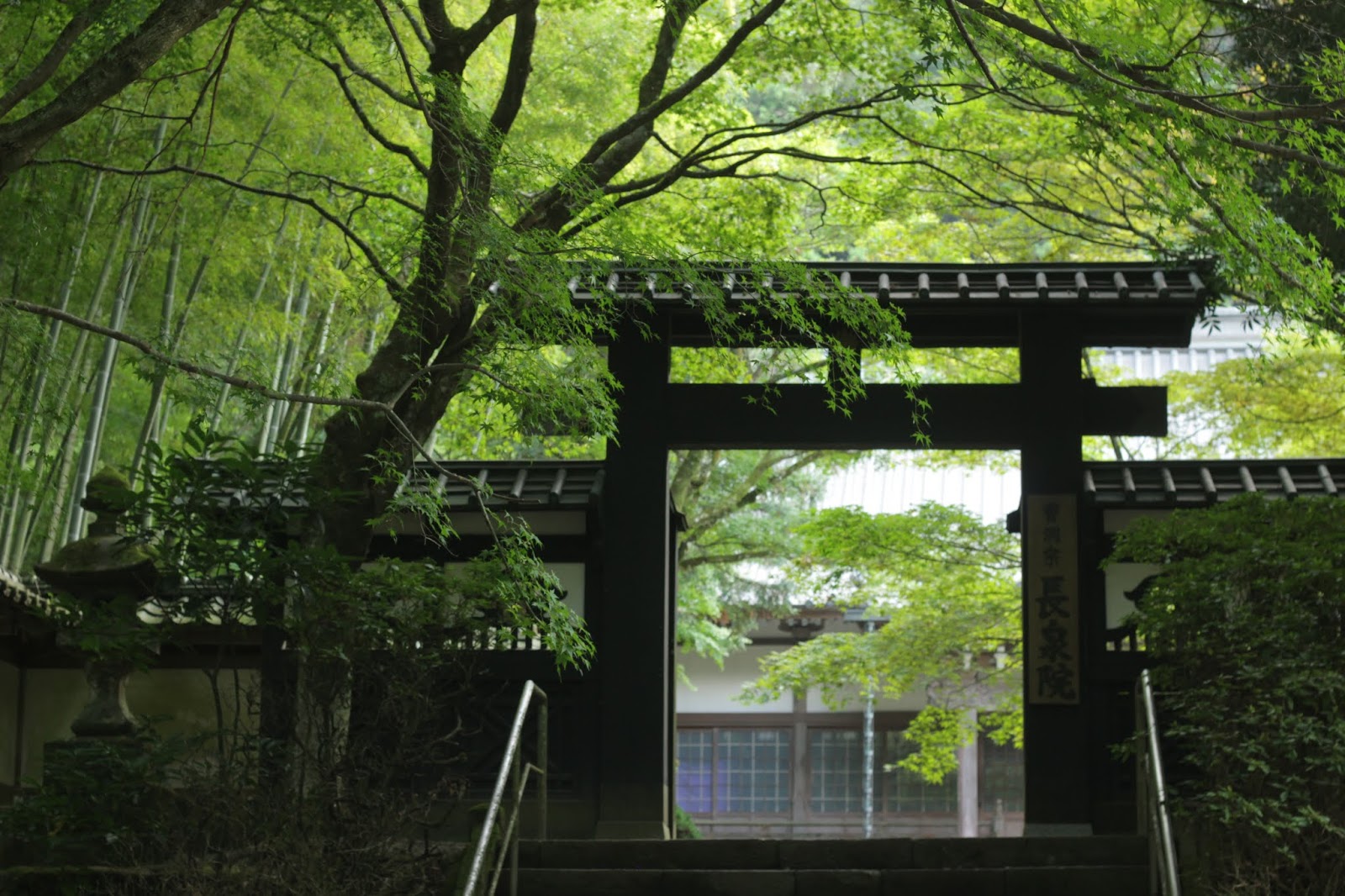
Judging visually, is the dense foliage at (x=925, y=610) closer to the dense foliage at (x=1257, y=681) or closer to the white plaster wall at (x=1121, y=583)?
the white plaster wall at (x=1121, y=583)

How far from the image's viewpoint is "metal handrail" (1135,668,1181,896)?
5801mm

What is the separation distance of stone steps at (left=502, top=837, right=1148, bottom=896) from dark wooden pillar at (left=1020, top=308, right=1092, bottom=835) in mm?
1401

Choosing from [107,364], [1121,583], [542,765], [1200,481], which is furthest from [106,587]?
[1200,481]

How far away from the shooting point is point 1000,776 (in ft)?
70.2

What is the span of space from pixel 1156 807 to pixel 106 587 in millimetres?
5922

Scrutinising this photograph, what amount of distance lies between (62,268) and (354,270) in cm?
326

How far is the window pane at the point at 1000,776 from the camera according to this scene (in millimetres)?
21234

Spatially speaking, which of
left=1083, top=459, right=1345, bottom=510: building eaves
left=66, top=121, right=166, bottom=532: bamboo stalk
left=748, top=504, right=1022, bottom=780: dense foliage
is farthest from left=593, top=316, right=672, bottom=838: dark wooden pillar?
left=66, top=121, right=166, bottom=532: bamboo stalk

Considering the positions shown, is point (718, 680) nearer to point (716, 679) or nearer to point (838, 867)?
point (716, 679)

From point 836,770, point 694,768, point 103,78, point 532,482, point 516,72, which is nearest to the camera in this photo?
point 103,78

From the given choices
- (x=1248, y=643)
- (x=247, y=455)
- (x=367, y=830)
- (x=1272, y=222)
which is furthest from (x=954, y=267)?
(x=367, y=830)

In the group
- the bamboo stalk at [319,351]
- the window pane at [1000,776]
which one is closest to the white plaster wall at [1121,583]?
the bamboo stalk at [319,351]

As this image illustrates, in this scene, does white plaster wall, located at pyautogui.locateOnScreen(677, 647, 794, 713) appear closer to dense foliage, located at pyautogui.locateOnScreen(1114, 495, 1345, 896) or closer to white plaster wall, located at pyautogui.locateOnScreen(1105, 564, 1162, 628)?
white plaster wall, located at pyautogui.locateOnScreen(1105, 564, 1162, 628)

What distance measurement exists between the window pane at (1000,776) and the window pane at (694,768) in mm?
4092
